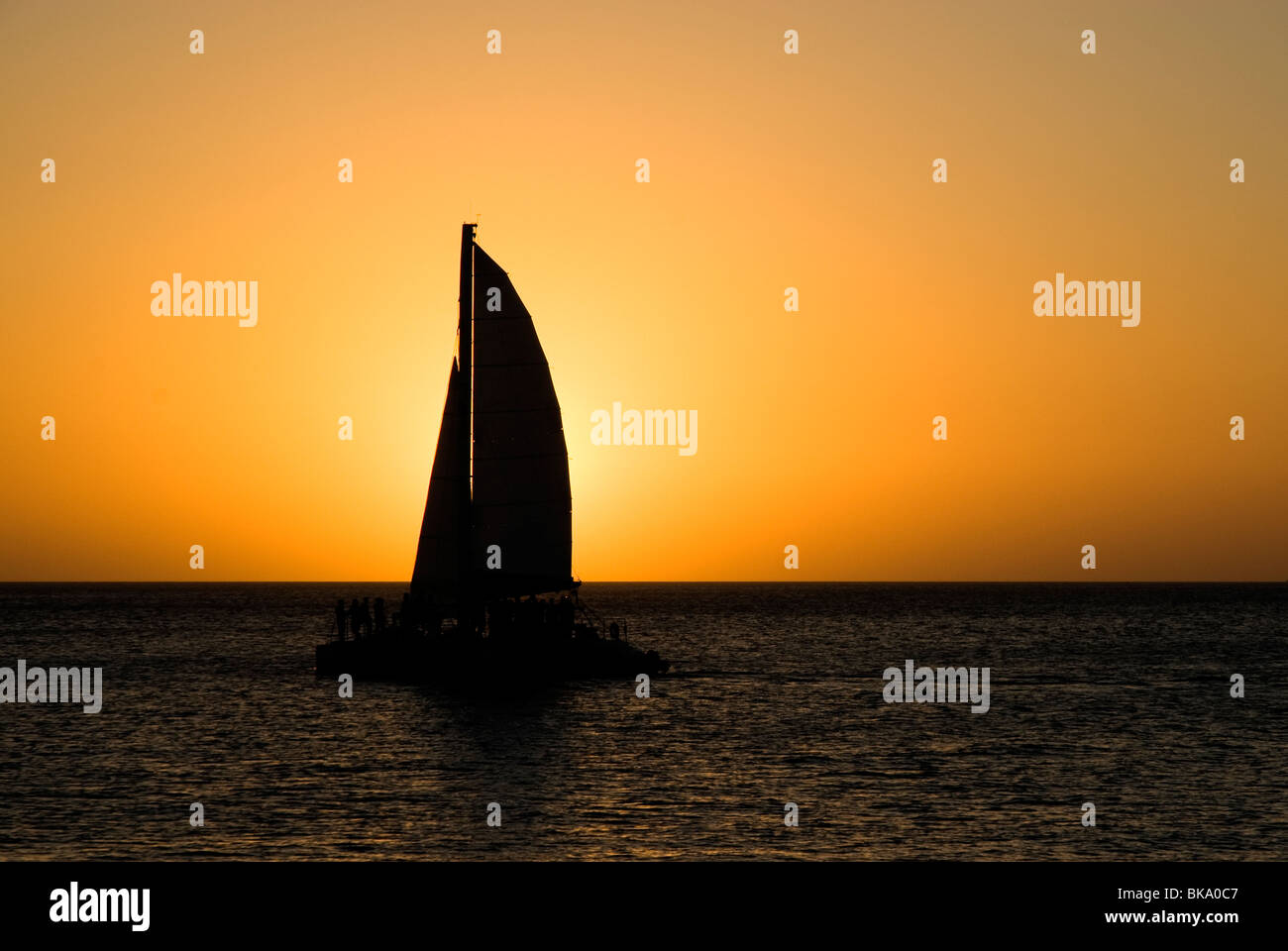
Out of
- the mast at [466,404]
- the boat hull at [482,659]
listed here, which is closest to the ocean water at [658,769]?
the boat hull at [482,659]

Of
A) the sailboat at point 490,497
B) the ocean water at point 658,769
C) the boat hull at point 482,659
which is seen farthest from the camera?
the sailboat at point 490,497

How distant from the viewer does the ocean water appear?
1113 inches

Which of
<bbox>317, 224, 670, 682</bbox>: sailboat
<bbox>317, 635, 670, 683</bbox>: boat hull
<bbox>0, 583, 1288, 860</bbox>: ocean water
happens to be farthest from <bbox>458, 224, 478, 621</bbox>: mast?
<bbox>0, 583, 1288, 860</bbox>: ocean water

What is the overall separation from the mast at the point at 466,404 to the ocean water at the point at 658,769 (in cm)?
537

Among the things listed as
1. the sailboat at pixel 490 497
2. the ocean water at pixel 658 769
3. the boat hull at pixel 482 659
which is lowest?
the ocean water at pixel 658 769

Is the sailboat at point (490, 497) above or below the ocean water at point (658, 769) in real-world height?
above

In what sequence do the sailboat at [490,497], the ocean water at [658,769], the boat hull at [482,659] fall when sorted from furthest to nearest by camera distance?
the sailboat at [490,497] < the boat hull at [482,659] < the ocean water at [658,769]

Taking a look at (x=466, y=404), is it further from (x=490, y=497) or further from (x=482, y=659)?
(x=482, y=659)

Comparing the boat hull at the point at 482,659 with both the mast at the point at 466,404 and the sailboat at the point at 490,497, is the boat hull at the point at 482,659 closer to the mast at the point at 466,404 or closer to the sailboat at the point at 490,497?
the sailboat at the point at 490,497

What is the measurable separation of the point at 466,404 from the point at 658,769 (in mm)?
24124

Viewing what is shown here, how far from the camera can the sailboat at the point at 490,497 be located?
190 feet

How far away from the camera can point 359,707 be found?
54.5 m
